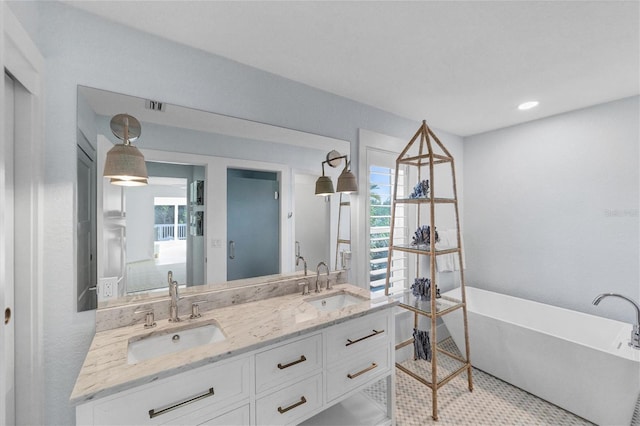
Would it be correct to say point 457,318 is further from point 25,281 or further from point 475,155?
point 25,281

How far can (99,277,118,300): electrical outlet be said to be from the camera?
142 centimetres

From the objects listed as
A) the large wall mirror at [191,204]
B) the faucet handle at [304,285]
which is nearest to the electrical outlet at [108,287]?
the large wall mirror at [191,204]

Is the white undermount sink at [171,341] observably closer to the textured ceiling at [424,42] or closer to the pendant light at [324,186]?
the pendant light at [324,186]

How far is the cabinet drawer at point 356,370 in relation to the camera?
152 cm

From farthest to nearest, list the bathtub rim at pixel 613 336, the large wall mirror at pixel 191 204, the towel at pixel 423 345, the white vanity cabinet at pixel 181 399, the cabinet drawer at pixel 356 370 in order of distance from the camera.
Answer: the towel at pixel 423 345 → the bathtub rim at pixel 613 336 → the cabinet drawer at pixel 356 370 → the large wall mirror at pixel 191 204 → the white vanity cabinet at pixel 181 399

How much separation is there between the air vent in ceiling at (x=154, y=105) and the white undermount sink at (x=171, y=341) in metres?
1.16

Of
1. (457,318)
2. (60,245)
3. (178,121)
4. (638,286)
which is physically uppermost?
(178,121)

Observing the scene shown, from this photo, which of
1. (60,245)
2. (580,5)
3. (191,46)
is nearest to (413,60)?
(580,5)

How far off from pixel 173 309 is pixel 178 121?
102 cm

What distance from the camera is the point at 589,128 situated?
2484 mm

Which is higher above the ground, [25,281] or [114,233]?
[114,233]

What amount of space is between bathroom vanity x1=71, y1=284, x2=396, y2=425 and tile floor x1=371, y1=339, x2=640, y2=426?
1.11ft

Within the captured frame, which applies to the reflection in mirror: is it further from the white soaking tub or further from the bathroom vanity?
the white soaking tub

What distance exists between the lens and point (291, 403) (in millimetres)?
1365
